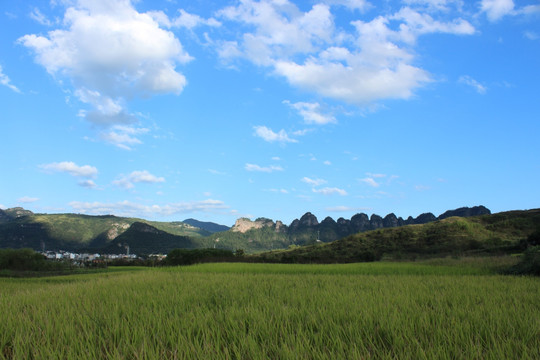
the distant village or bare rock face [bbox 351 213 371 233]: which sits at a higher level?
bare rock face [bbox 351 213 371 233]

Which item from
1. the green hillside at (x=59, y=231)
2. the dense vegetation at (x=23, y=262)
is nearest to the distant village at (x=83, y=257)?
the dense vegetation at (x=23, y=262)

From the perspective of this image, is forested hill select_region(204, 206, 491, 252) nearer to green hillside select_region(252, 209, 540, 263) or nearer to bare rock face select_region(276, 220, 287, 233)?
bare rock face select_region(276, 220, 287, 233)

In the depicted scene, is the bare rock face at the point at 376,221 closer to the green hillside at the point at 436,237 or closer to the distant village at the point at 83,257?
the green hillside at the point at 436,237

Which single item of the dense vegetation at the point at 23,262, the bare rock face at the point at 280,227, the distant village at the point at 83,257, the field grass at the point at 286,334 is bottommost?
the distant village at the point at 83,257

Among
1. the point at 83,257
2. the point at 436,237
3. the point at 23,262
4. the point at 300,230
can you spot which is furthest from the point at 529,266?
the point at 300,230

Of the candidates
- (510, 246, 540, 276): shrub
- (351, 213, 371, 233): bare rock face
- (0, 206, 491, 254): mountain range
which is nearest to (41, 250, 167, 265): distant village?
(0, 206, 491, 254): mountain range

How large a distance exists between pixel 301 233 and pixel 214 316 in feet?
588

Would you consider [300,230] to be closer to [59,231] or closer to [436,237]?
[59,231]

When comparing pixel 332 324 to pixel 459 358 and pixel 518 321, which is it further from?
pixel 518 321

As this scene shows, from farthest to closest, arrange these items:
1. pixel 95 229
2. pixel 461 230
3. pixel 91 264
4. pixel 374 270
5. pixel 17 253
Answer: pixel 95 229 → pixel 461 230 → pixel 91 264 → pixel 17 253 → pixel 374 270

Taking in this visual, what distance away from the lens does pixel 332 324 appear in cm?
401

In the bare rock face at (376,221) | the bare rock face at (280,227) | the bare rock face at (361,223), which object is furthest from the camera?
the bare rock face at (280,227)

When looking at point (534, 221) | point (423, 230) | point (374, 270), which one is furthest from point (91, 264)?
point (534, 221)

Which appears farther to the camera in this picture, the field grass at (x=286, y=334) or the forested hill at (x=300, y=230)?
the forested hill at (x=300, y=230)
